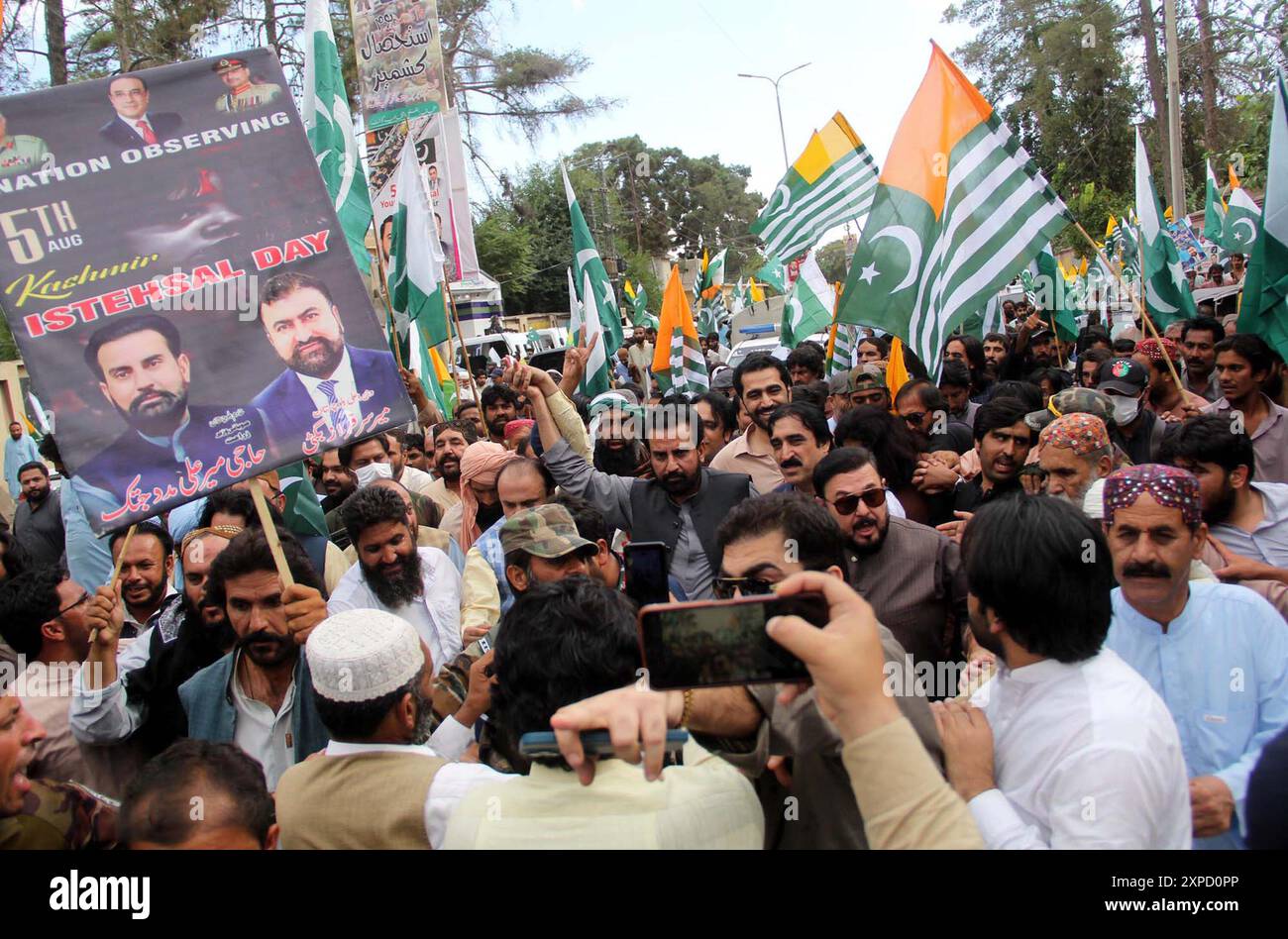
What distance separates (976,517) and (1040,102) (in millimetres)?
29414

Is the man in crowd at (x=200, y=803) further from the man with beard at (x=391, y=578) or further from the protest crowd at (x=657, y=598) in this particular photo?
the man with beard at (x=391, y=578)

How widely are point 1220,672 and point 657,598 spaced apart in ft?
4.07

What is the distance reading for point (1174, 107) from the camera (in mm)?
15375

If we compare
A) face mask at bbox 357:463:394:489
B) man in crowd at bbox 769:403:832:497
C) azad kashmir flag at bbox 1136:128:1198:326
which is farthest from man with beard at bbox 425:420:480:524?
azad kashmir flag at bbox 1136:128:1198:326

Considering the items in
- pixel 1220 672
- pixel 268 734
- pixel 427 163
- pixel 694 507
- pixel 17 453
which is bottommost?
pixel 268 734

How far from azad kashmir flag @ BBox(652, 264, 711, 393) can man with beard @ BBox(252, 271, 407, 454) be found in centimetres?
528

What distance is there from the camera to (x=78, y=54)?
15.0 meters

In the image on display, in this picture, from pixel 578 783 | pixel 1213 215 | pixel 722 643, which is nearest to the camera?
pixel 722 643

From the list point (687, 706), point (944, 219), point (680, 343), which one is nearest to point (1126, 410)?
point (944, 219)

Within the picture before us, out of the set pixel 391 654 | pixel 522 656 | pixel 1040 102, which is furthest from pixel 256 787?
pixel 1040 102

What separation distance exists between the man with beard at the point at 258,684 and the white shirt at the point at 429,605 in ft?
1.42

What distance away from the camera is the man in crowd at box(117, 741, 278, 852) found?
78.4 inches

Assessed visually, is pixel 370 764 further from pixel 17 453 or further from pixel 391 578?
pixel 17 453
